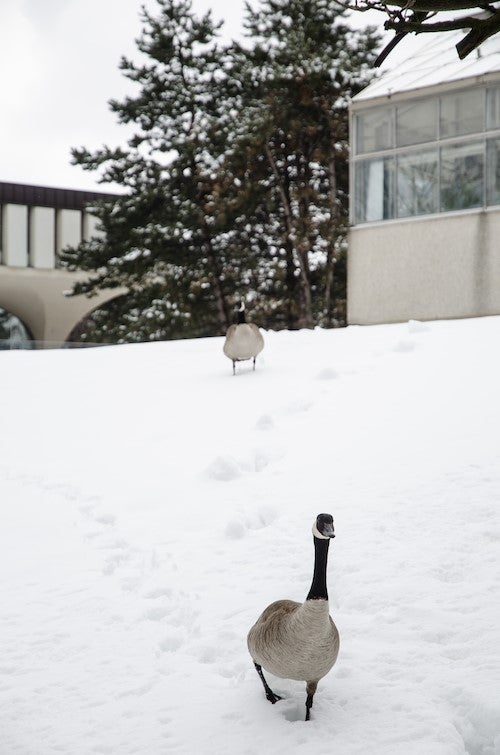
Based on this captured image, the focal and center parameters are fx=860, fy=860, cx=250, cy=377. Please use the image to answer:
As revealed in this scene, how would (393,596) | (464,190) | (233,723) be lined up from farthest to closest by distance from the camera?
1. (464,190)
2. (393,596)
3. (233,723)

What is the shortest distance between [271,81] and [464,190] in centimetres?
1108

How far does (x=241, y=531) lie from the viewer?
7434 mm

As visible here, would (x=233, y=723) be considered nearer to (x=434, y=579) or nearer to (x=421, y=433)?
(x=434, y=579)

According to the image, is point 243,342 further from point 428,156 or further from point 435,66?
point 435,66

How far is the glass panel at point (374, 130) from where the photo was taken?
76.1 feet

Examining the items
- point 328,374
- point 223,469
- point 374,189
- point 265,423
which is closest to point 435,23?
point 223,469

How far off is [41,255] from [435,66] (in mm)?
29251

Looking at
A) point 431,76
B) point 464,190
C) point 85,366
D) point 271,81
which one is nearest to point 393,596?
point 85,366

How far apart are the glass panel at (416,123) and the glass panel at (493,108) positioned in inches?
53.9

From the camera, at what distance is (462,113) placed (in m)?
21.8

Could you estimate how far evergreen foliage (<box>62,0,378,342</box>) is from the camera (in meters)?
30.0

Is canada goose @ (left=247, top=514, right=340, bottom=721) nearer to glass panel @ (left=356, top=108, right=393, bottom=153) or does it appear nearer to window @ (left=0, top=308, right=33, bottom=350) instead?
glass panel @ (left=356, top=108, right=393, bottom=153)

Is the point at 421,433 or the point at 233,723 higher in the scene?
the point at 421,433

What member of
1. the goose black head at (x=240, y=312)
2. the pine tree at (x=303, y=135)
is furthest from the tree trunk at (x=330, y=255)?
the goose black head at (x=240, y=312)
